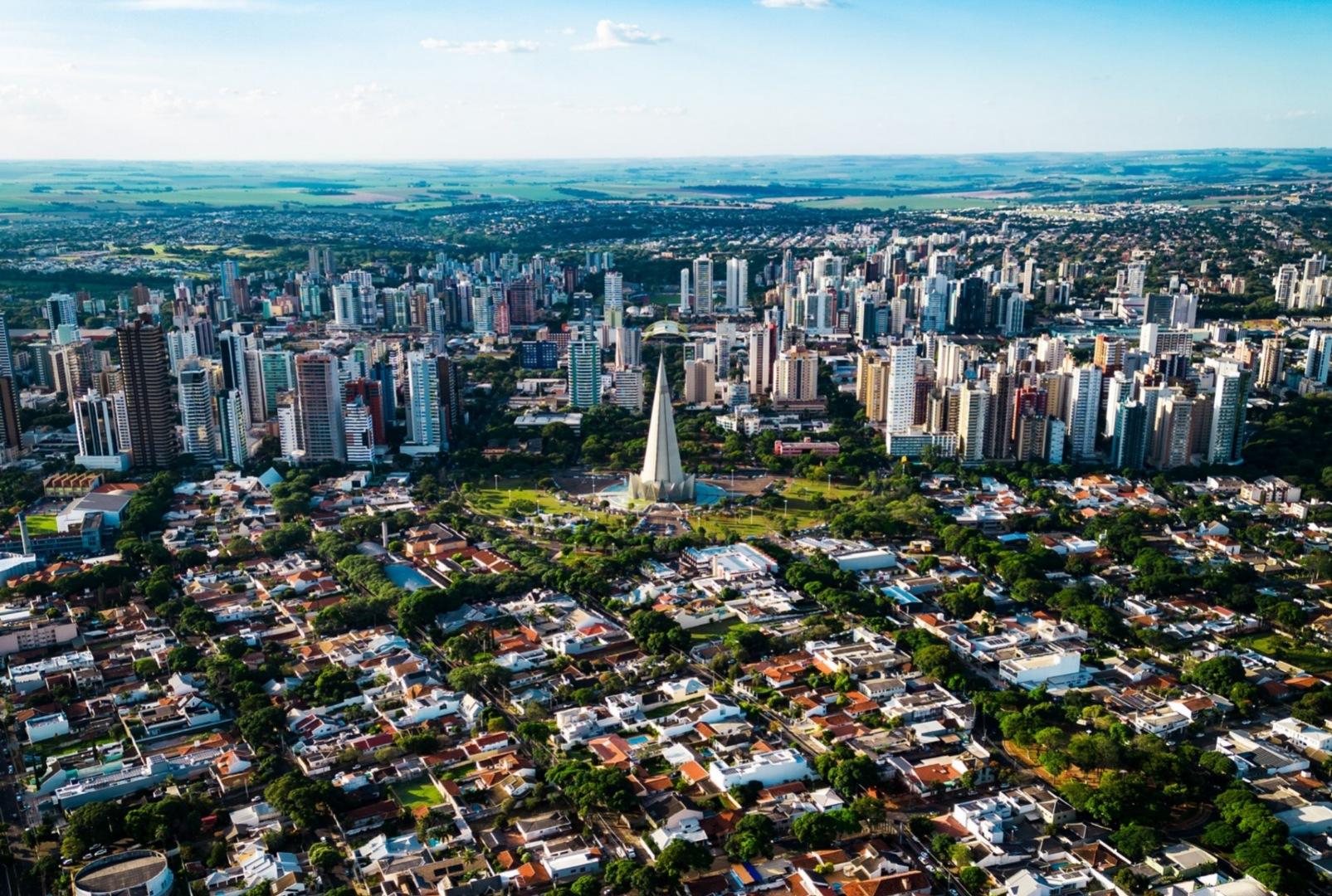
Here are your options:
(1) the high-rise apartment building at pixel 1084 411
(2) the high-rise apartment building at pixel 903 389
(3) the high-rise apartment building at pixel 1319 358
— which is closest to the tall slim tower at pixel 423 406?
(2) the high-rise apartment building at pixel 903 389

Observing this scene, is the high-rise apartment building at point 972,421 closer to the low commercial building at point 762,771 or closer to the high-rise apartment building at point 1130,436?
the high-rise apartment building at point 1130,436

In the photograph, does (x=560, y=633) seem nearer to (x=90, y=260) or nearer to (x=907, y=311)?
(x=907, y=311)

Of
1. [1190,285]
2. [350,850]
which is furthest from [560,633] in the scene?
[1190,285]

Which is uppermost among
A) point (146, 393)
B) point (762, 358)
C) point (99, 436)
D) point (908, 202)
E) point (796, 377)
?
point (908, 202)

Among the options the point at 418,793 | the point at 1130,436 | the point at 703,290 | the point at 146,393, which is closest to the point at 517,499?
the point at 146,393

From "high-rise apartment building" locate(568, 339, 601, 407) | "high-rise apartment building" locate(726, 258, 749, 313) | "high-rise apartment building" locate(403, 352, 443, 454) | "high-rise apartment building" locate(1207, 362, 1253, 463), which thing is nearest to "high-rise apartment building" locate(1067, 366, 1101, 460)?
"high-rise apartment building" locate(1207, 362, 1253, 463)

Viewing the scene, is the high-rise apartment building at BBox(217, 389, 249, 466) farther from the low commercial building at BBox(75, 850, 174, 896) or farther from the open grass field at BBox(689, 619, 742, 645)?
the low commercial building at BBox(75, 850, 174, 896)

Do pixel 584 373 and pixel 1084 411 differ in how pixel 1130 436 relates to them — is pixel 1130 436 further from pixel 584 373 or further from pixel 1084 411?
pixel 584 373
